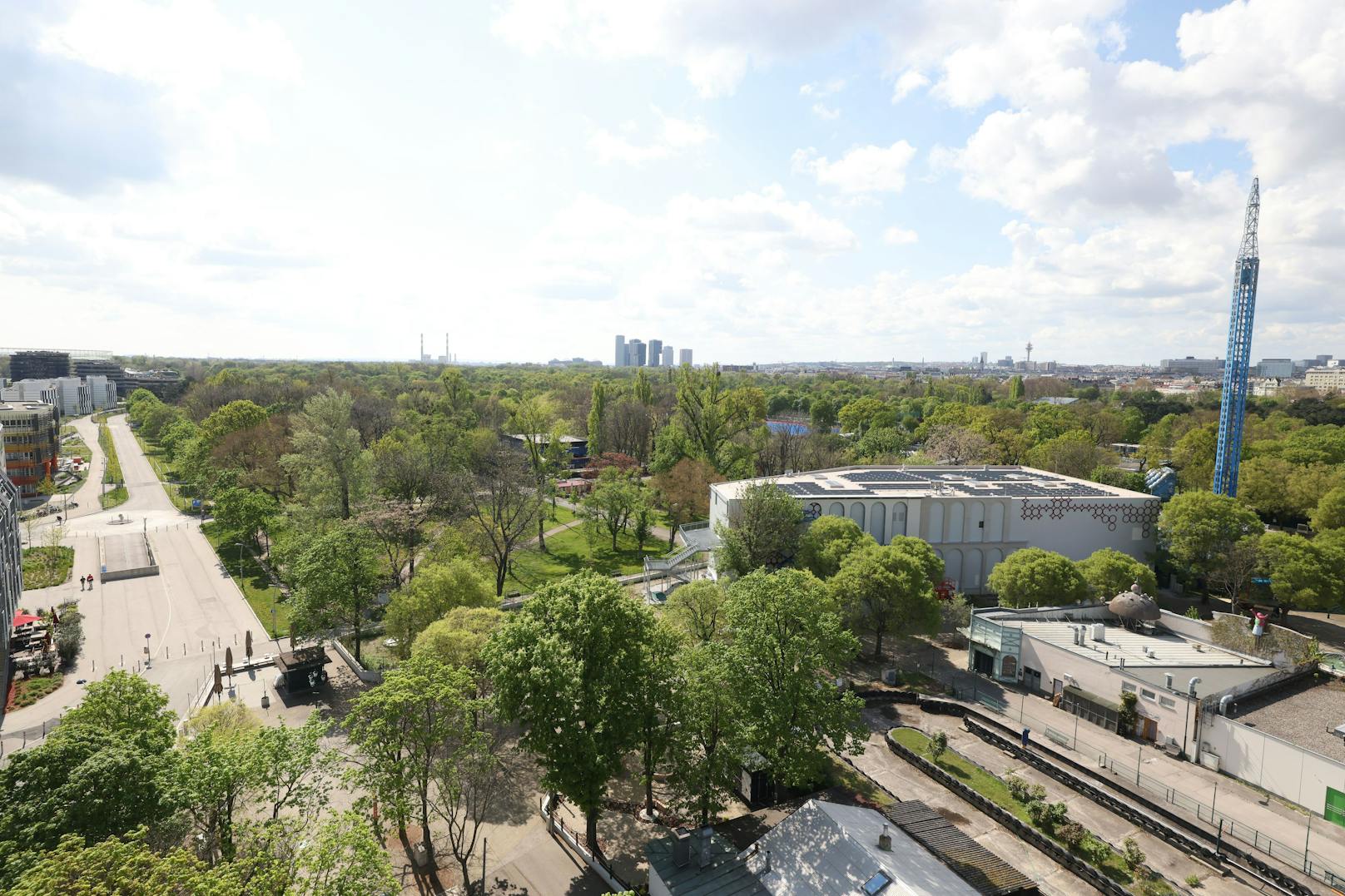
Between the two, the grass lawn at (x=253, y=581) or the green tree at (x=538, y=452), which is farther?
the green tree at (x=538, y=452)

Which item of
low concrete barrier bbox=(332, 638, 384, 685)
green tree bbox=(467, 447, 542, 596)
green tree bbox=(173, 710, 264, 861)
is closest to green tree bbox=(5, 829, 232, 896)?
green tree bbox=(173, 710, 264, 861)

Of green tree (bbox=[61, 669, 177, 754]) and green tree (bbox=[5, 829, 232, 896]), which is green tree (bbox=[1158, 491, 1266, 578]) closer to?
green tree (bbox=[5, 829, 232, 896])

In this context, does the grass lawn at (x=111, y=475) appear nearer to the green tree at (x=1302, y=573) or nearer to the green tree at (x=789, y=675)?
the green tree at (x=789, y=675)

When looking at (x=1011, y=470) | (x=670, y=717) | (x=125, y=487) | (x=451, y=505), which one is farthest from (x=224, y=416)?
(x=1011, y=470)

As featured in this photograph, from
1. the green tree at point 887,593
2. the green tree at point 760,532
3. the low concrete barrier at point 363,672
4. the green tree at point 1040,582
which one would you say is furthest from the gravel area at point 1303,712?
the low concrete barrier at point 363,672

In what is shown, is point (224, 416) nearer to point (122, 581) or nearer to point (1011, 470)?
point (122, 581)
